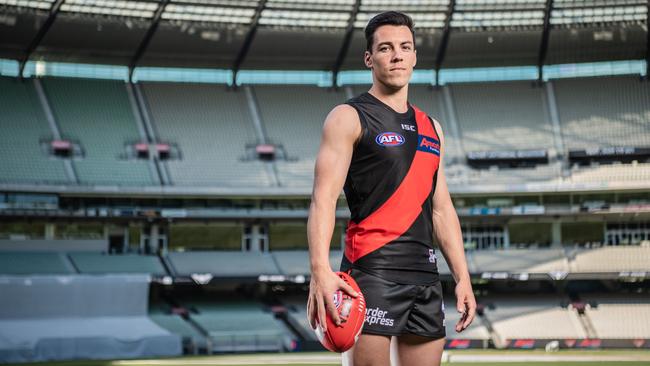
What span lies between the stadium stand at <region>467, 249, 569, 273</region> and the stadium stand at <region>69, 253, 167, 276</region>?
59.6ft

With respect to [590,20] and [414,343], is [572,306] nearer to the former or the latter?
[590,20]

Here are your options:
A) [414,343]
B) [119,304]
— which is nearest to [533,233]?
[119,304]

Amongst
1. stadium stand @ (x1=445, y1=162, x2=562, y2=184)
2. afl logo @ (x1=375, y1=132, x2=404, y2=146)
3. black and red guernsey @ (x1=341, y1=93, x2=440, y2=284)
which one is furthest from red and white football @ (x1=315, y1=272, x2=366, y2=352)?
stadium stand @ (x1=445, y1=162, x2=562, y2=184)

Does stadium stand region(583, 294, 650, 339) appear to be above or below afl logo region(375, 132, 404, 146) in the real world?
above

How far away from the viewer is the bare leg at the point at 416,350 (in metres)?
4.86

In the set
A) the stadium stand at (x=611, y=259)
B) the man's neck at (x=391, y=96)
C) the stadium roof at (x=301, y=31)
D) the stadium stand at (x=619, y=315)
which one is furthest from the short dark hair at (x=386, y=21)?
the stadium stand at (x=611, y=259)

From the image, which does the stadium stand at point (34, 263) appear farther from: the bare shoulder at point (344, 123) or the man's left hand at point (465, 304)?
the bare shoulder at point (344, 123)

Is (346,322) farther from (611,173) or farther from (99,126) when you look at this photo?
(99,126)

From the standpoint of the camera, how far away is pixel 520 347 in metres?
43.0

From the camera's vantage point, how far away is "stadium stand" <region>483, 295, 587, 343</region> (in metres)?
43.8

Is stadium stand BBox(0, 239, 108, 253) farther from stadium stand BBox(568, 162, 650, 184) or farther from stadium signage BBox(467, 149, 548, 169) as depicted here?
stadium stand BBox(568, 162, 650, 184)

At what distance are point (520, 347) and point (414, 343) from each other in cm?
4007

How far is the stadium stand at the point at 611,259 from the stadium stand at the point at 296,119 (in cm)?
1654

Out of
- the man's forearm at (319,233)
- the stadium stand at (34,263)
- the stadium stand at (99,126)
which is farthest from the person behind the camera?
the stadium stand at (99,126)
